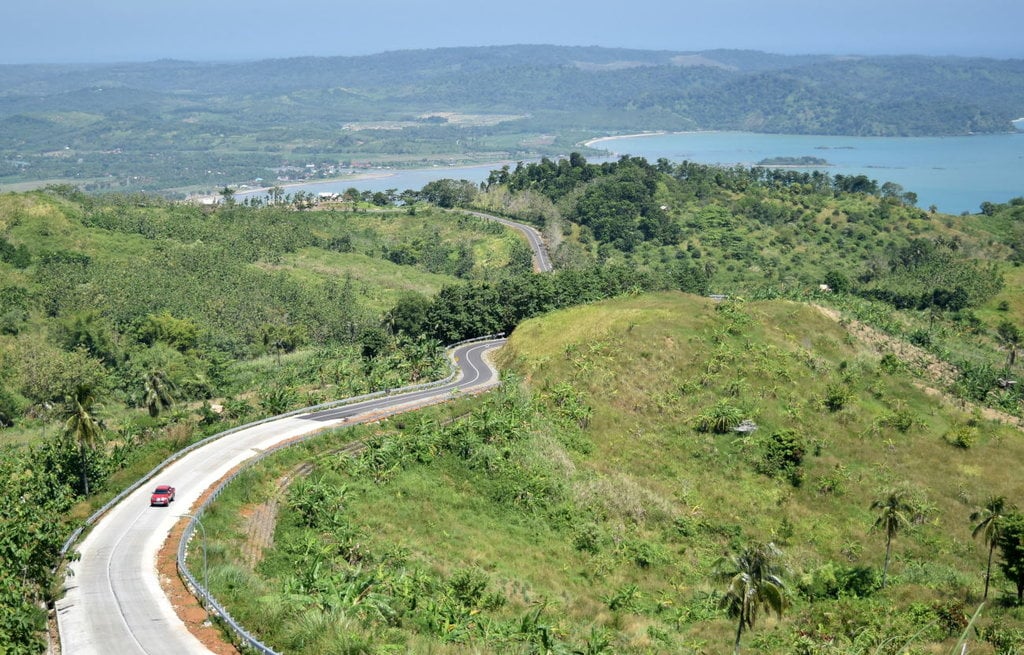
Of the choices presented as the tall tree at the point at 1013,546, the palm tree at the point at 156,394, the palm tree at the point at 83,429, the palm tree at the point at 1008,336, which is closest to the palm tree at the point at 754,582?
the tall tree at the point at 1013,546

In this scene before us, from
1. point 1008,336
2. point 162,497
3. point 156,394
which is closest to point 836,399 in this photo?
point 162,497

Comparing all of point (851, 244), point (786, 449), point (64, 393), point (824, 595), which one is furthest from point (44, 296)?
point (851, 244)

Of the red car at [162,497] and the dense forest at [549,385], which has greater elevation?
the red car at [162,497]

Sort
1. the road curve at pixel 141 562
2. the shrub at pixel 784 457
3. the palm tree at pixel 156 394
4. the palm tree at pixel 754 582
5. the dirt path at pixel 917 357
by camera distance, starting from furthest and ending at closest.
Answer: the dirt path at pixel 917 357, the palm tree at pixel 156 394, the shrub at pixel 784 457, the palm tree at pixel 754 582, the road curve at pixel 141 562

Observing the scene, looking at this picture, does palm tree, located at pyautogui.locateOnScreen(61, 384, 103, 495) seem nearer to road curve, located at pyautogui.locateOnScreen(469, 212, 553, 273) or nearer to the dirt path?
the dirt path

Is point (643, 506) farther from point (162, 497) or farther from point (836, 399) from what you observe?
point (162, 497)

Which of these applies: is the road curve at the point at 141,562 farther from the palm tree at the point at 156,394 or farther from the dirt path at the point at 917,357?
the dirt path at the point at 917,357

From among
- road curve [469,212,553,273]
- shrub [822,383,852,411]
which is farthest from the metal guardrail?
road curve [469,212,553,273]
